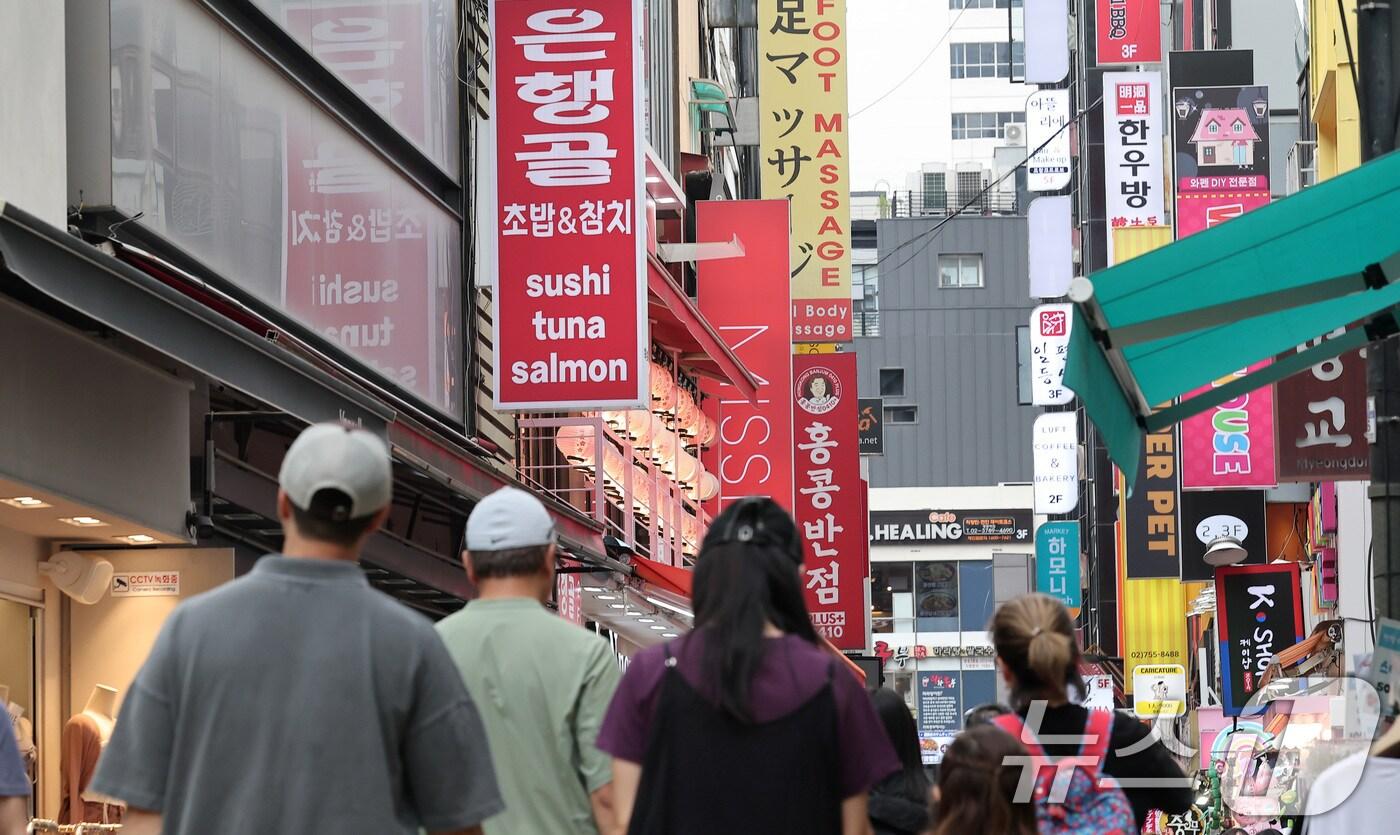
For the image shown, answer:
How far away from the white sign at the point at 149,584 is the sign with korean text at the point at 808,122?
20.2 meters

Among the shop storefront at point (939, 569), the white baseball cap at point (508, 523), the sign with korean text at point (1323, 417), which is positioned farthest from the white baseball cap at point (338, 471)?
the shop storefront at point (939, 569)

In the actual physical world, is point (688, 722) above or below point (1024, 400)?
below

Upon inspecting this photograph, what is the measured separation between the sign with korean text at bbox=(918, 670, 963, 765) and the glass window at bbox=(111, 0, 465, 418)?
58.5 m

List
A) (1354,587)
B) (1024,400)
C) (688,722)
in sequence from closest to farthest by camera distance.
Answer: (688,722), (1354,587), (1024,400)

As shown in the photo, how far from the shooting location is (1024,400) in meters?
79.2

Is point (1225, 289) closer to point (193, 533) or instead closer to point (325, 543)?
point (325, 543)

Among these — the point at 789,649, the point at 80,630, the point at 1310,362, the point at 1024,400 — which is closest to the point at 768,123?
the point at 80,630

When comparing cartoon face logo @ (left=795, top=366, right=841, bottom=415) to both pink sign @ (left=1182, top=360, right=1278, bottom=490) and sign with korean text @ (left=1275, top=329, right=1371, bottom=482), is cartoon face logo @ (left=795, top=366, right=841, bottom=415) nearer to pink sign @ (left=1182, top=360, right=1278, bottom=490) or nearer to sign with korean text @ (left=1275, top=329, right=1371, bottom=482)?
pink sign @ (left=1182, top=360, right=1278, bottom=490)

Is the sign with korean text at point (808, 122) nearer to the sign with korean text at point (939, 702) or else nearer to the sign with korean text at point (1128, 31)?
the sign with korean text at point (1128, 31)

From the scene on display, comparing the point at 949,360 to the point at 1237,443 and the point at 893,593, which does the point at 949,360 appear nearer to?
the point at 893,593

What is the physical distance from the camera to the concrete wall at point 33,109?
8430mm

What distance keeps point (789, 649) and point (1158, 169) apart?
3303 centimetres

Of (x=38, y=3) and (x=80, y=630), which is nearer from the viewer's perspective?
(x=38, y=3)

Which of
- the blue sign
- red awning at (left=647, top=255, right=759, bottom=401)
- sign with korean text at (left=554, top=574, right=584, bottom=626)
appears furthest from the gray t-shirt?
the blue sign
